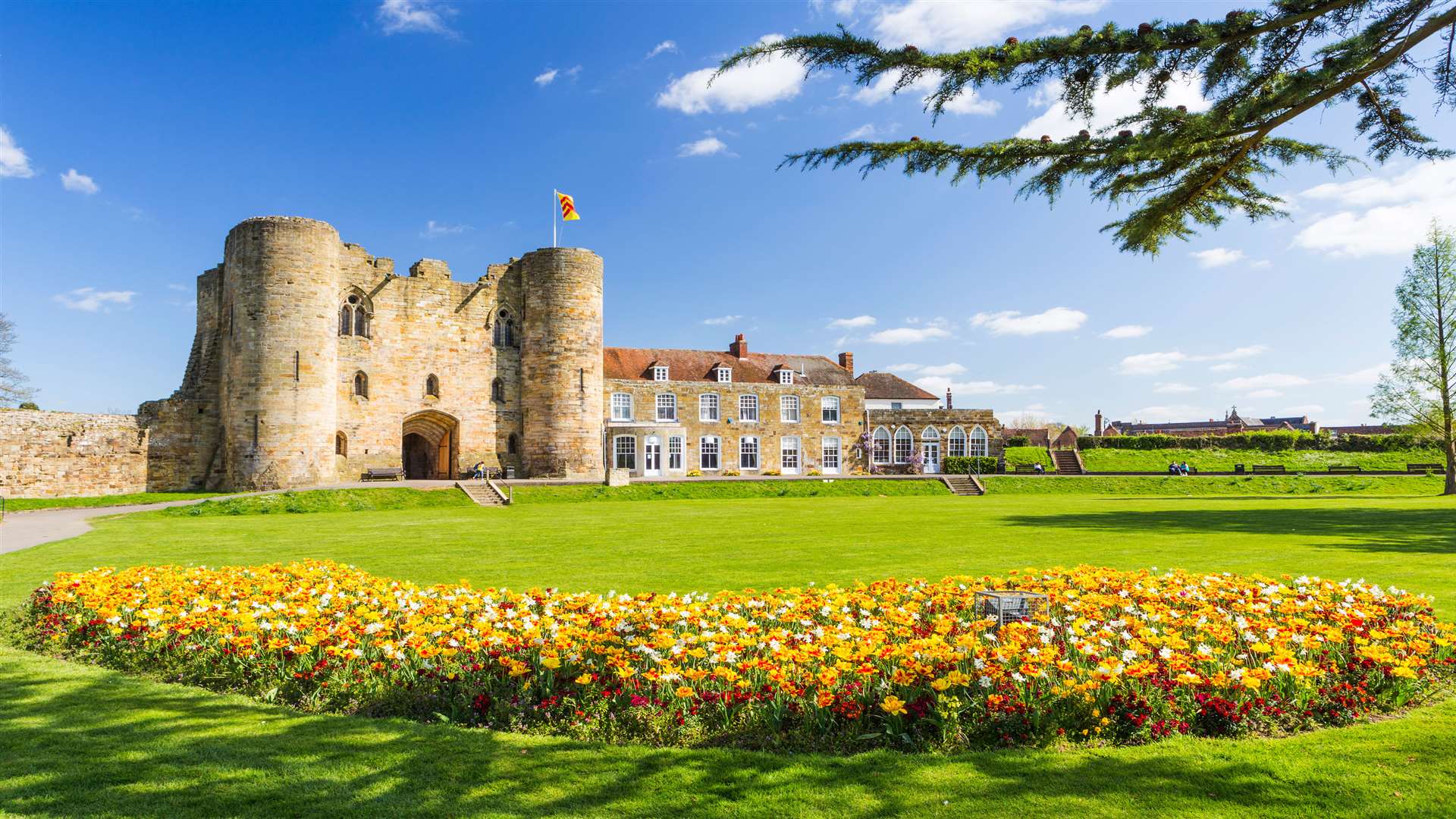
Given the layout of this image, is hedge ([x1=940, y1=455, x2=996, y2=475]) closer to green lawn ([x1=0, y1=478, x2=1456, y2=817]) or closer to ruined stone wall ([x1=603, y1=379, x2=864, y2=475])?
ruined stone wall ([x1=603, y1=379, x2=864, y2=475])

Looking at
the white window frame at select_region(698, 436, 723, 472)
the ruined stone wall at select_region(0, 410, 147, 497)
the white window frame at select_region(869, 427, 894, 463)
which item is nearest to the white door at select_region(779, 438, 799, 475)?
the white window frame at select_region(698, 436, 723, 472)

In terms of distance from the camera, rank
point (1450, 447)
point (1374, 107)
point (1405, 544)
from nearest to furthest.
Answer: point (1374, 107), point (1405, 544), point (1450, 447)

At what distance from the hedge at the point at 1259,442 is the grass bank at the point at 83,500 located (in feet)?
187

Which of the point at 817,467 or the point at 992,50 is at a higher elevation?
the point at 992,50

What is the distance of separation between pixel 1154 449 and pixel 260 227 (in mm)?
58103

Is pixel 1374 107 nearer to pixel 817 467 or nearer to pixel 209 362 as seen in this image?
pixel 209 362

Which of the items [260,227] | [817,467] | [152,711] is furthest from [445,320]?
[152,711]

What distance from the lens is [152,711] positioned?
589 cm

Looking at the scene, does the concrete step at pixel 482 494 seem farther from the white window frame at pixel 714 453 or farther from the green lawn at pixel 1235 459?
the green lawn at pixel 1235 459

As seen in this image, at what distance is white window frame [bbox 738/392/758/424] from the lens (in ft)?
167

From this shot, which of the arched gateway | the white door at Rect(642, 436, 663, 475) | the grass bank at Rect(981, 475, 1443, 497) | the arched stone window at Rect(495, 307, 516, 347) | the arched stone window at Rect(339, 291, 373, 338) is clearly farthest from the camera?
the white door at Rect(642, 436, 663, 475)

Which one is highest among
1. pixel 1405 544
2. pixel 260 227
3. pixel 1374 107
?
pixel 260 227

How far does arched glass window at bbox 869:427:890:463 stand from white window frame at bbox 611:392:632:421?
58.4ft

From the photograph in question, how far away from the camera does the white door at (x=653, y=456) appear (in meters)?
46.8
